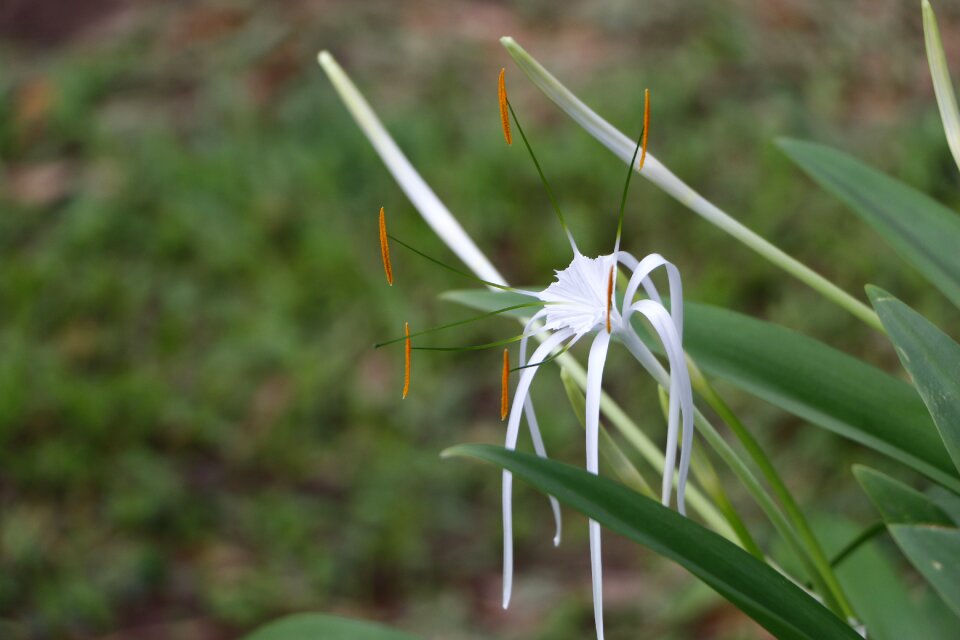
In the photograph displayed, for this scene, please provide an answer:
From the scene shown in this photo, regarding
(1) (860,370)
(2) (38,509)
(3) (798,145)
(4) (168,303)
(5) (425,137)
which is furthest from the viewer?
(5) (425,137)

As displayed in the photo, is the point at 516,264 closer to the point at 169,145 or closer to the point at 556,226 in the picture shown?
the point at 556,226

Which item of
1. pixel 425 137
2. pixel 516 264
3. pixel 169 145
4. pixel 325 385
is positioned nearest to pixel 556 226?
pixel 516 264

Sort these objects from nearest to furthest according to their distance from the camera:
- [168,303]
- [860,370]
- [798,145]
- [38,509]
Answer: [860,370] < [798,145] < [38,509] < [168,303]

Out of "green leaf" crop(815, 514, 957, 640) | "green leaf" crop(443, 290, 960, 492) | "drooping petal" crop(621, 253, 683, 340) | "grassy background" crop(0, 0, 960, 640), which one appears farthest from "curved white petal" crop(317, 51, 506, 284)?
"grassy background" crop(0, 0, 960, 640)

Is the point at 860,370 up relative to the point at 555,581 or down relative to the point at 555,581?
up

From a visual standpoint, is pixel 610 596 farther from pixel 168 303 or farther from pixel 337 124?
pixel 337 124

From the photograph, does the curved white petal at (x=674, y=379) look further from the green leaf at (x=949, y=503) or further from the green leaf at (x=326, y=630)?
the green leaf at (x=326, y=630)

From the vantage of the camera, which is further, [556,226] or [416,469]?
[556,226]

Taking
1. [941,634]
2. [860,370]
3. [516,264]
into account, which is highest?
[860,370]
